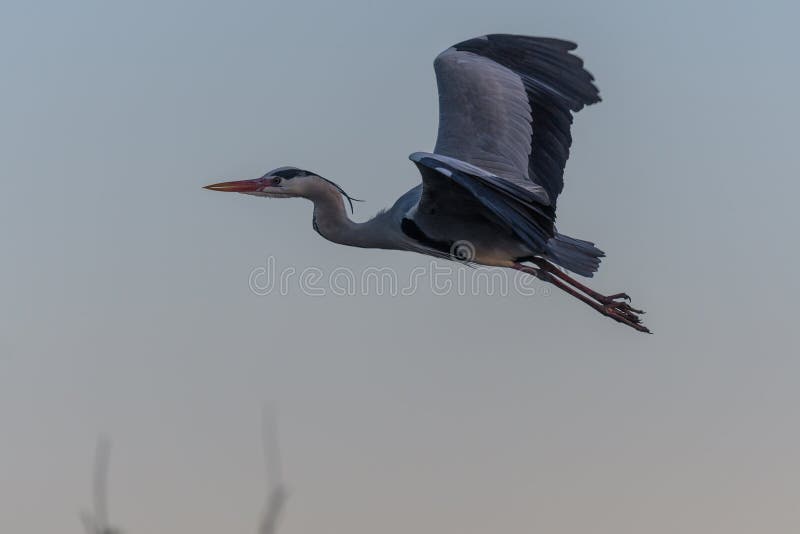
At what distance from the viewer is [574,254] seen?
6766mm

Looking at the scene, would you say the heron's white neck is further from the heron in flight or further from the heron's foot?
the heron's foot

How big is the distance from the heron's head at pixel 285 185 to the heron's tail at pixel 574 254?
1529 mm

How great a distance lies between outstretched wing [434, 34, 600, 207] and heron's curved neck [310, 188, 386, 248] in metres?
0.74

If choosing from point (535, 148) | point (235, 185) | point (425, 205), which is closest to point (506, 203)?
point (425, 205)

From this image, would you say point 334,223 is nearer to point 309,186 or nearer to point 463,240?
point 309,186

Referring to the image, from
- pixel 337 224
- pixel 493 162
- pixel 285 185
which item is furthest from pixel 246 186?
pixel 493 162

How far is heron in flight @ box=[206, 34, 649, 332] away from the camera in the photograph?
673 centimetres

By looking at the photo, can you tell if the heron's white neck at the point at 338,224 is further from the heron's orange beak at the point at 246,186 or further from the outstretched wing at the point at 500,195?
the outstretched wing at the point at 500,195

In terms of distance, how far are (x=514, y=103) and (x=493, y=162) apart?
21.4 inches

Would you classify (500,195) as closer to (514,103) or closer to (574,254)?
(574,254)

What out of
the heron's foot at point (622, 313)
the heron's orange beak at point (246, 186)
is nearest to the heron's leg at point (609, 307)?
the heron's foot at point (622, 313)

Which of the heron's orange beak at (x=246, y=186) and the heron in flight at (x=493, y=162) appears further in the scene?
the heron's orange beak at (x=246, y=186)

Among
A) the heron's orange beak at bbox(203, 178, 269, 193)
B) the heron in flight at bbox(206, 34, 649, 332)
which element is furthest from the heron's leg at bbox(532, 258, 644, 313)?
the heron's orange beak at bbox(203, 178, 269, 193)

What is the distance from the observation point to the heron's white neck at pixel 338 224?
7289 mm
